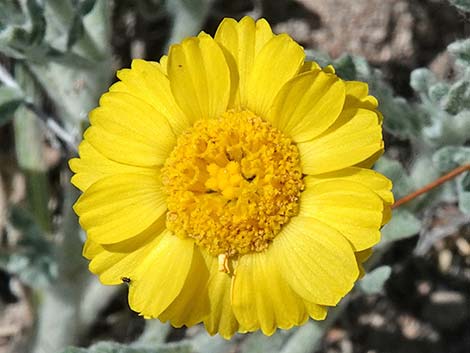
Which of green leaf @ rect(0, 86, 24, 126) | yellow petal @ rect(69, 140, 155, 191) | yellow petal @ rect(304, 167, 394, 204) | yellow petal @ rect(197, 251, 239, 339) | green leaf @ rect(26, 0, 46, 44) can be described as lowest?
green leaf @ rect(0, 86, 24, 126)

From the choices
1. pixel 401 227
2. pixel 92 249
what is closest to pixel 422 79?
pixel 401 227

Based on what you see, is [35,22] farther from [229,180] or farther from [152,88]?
[229,180]

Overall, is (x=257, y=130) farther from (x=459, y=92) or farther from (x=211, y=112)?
(x=459, y=92)

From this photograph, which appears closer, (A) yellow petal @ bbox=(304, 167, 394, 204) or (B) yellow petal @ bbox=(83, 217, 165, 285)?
(A) yellow petal @ bbox=(304, 167, 394, 204)

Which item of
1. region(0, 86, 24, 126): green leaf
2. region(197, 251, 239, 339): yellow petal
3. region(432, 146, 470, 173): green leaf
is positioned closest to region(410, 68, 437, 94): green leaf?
region(432, 146, 470, 173): green leaf

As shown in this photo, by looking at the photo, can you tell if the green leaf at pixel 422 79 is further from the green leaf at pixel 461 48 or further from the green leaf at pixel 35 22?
the green leaf at pixel 35 22

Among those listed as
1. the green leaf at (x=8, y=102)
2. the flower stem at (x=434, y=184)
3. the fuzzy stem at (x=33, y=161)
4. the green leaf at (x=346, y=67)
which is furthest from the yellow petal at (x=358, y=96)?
the fuzzy stem at (x=33, y=161)

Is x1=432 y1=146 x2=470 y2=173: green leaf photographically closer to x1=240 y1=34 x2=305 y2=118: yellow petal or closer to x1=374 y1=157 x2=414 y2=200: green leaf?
x1=374 y1=157 x2=414 y2=200: green leaf

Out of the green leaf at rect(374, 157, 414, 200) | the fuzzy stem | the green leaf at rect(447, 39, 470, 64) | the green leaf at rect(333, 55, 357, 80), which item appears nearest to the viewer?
the green leaf at rect(447, 39, 470, 64)
